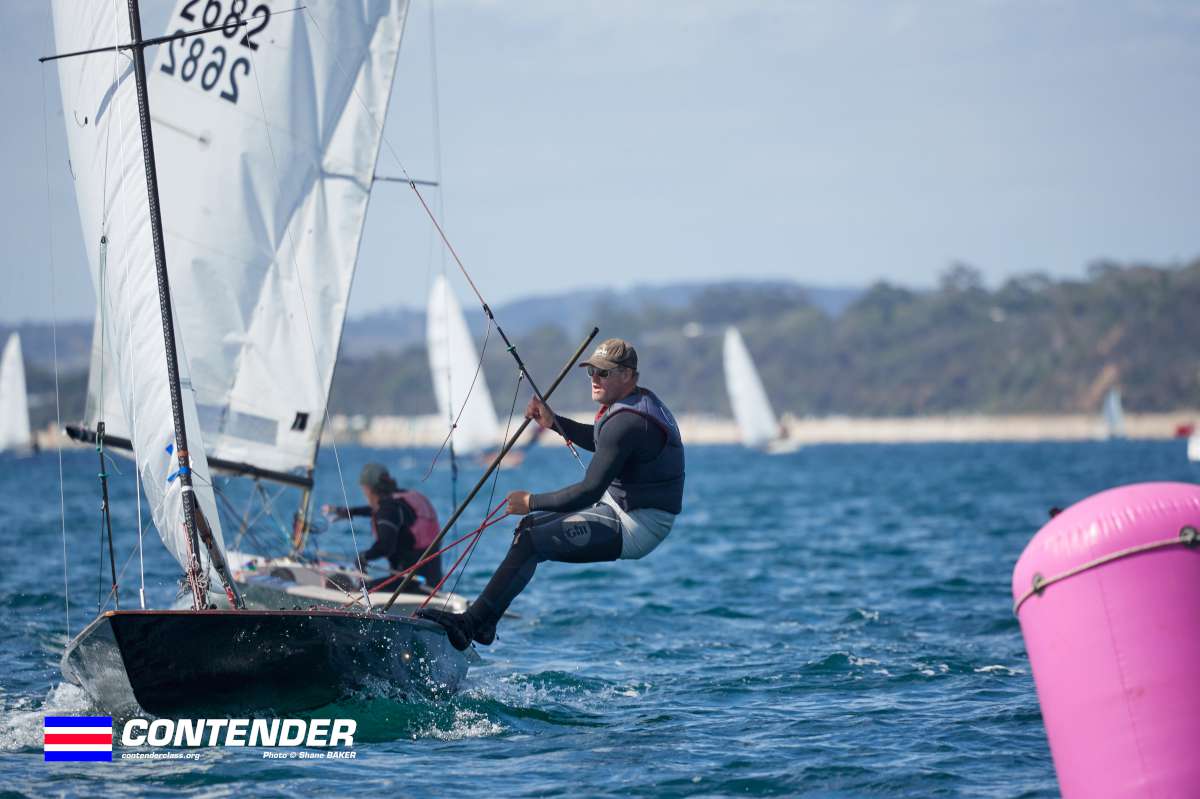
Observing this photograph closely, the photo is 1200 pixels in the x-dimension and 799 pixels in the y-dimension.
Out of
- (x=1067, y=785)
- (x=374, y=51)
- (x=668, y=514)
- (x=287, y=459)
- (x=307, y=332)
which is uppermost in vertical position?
(x=374, y=51)

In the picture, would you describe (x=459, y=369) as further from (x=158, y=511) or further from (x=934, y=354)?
(x=934, y=354)

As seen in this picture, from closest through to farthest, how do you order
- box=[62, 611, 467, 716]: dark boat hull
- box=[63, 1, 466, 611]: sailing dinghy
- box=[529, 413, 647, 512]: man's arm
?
box=[62, 611, 467, 716]: dark boat hull < box=[529, 413, 647, 512]: man's arm < box=[63, 1, 466, 611]: sailing dinghy

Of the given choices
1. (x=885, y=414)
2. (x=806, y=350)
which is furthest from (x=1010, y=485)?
(x=806, y=350)

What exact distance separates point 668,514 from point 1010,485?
103 feet

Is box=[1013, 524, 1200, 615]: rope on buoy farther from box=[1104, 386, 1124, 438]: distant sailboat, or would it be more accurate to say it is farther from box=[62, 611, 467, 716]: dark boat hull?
box=[1104, 386, 1124, 438]: distant sailboat

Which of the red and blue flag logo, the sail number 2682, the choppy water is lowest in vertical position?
the choppy water

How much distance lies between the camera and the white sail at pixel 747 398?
63.5 meters

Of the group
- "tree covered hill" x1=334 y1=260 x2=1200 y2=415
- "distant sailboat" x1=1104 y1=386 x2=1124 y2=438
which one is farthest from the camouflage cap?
"tree covered hill" x1=334 y1=260 x2=1200 y2=415

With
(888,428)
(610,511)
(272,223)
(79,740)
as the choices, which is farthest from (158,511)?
(888,428)

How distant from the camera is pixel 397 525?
36.1 feet

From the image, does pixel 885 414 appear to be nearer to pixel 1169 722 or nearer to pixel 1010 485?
pixel 1010 485

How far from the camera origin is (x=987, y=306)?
160 m

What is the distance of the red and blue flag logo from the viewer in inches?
278

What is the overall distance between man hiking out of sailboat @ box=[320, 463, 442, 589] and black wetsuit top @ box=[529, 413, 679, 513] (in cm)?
375
